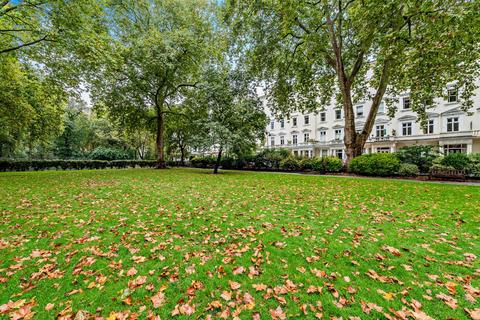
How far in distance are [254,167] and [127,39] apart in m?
18.1

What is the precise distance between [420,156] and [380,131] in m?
18.8

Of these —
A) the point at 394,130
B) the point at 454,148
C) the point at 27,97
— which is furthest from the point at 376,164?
the point at 27,97

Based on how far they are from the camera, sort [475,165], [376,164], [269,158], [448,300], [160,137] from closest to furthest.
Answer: [448,300]
[475,165]
[376,164]
[269,158]
[160,137]

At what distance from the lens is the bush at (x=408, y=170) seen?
13.1 m

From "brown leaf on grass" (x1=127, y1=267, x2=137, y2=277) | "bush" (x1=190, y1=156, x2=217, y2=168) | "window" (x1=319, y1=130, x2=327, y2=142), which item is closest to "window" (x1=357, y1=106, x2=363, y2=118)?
"window" (x1=319, y1=130, x2=327, y2=142)

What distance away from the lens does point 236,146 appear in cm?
1559

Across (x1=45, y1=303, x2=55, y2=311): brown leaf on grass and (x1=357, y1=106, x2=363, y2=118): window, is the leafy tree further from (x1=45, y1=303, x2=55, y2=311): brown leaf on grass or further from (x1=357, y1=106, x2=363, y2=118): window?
(x1=357, y1=106, x2=363, y2=118): window

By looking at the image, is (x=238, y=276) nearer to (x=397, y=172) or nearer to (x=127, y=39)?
(x=397, y=172)

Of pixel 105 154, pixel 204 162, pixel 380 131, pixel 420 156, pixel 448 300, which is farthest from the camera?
pixel 105 154

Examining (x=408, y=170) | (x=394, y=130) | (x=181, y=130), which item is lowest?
(x=408, y=170)

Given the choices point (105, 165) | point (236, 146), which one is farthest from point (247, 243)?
point (105, 165)

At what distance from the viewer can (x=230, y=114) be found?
16.1 m

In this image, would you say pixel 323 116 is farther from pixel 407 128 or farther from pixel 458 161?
pixel 458 161

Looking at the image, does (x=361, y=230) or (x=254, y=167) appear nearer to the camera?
(x=361, y=230)
